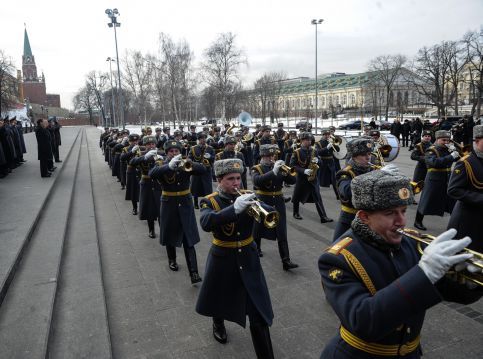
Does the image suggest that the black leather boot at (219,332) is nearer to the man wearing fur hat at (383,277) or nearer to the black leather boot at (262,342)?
the black leather boot at (262,342)

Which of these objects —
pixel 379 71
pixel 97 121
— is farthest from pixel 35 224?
pixel 97 121

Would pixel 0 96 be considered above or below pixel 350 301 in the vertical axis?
above

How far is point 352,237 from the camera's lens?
2.17 metres

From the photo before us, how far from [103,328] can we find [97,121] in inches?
4218

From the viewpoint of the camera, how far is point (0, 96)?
153 ft

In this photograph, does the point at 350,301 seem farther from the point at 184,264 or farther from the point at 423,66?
the point at 423,66

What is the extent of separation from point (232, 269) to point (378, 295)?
2226 mm

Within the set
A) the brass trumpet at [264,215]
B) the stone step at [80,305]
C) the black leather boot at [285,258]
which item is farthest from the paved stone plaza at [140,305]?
the brass trumpet at [264,215]

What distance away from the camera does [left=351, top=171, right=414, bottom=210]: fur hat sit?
1975 millimetres

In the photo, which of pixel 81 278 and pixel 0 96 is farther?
pixel 0 96

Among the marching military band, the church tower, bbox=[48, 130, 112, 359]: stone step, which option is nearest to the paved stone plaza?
bbox=[48, 130, 112, 359]: stone step

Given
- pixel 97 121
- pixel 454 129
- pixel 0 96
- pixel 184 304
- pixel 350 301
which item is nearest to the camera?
pixel 350 301

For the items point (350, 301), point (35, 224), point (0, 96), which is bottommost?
point (35, 224)

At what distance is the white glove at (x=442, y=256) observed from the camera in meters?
1.63
